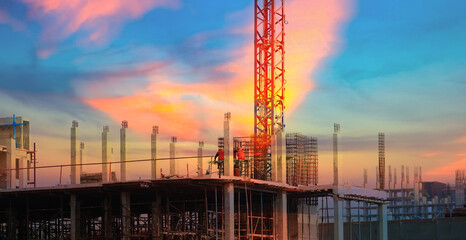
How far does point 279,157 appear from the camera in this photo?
42.7 metres

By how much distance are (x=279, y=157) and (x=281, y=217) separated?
4.19 meters

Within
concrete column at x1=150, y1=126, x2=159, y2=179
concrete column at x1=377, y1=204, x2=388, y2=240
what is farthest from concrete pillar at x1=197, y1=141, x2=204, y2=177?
concrete column at x1=377, y1=204, x2=388, y2=240

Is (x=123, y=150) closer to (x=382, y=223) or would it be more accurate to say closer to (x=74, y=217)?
(x=74, y=217)

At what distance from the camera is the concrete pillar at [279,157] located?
139 feet

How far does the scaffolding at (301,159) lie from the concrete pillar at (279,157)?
10223mm

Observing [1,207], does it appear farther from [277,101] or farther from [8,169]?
[277,101]

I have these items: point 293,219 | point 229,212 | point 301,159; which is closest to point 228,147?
point 229,212

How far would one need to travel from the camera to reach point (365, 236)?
60.2 meters

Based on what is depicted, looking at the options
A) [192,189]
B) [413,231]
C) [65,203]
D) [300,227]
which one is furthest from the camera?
[413,231]

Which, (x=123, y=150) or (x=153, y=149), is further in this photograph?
(x=153, y=149)

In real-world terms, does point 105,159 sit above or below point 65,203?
above

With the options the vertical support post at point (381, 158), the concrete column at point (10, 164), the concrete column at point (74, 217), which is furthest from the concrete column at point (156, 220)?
the vertical support post at point (381, 158)

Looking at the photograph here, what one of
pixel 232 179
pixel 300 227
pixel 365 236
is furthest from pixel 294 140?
pixel 232 179

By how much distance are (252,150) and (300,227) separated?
35.3 ft
